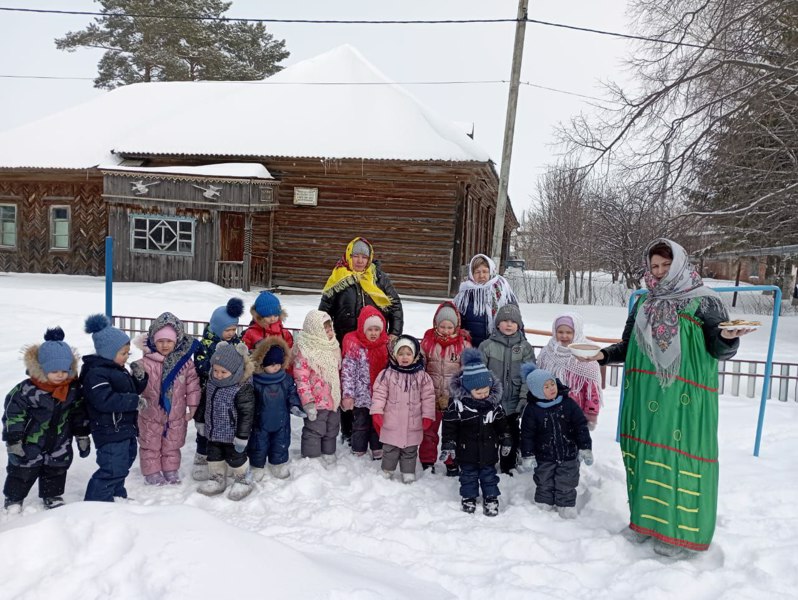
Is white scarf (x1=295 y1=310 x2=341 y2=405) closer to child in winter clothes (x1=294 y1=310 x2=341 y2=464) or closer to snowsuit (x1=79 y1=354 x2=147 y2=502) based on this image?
child in winter clothes (x1=294 y1=310 x2=341 y2=464)

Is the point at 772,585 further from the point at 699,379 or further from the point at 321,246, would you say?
the point at 321,246

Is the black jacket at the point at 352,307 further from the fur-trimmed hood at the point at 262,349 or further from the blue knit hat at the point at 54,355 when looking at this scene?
the blue knit hat at the point at 54,355

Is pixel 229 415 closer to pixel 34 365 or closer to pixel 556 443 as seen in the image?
pixel 34 365

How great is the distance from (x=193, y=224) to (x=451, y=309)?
13114mm

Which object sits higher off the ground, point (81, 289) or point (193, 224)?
point (193, 224)

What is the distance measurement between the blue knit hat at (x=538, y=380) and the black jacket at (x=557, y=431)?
0.24 feet

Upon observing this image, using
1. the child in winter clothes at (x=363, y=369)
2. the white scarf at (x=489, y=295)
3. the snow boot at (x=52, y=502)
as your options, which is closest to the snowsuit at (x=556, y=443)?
the white scarf at (x=489, y=295)

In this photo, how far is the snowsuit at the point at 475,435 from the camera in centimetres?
412

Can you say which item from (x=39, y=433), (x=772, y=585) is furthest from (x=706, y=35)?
(x=39, y=433)

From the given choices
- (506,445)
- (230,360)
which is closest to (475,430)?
(506,445)

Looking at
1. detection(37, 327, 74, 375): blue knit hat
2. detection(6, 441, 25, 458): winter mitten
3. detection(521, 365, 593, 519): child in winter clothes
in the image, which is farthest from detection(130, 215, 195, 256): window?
detection(521, 365, 593, 519): child in winter clothes

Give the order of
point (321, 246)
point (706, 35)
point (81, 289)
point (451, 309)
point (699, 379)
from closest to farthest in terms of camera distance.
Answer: point (699, 379)
point (451, 309)
point (706, 35)
point (81, 289)
point (321, 246)

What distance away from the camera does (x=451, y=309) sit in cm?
476

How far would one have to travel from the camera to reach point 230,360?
4.13 metres
